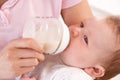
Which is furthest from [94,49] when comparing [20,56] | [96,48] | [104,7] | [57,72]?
[104,7]

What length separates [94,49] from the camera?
1004 mm

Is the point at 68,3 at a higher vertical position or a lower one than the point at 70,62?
higher

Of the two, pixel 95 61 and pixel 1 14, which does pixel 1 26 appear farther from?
pixel 95 61

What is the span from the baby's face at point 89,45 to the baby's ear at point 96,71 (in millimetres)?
14

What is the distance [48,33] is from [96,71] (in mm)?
231

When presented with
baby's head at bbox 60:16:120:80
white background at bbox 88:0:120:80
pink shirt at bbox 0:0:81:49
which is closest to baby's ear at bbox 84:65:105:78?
Result: baby's head at bbox 60:16:120:80

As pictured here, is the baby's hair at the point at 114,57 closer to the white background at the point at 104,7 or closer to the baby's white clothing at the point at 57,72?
the baby's white clothing at the point at 57,72

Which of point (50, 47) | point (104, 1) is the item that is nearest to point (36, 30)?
point (50, 47)

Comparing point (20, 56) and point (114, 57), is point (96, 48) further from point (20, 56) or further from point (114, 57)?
point (20, 56)

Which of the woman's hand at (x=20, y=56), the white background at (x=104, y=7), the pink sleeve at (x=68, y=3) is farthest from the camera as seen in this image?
the white background at (x=104, y=7)

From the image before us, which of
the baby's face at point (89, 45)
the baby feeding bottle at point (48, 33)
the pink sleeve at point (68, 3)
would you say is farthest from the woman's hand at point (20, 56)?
the pink sleeve at point (68, 3)

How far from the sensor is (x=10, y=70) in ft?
3.08

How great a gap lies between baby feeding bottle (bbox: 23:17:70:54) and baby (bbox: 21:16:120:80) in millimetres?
76

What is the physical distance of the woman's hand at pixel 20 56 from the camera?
88cm
